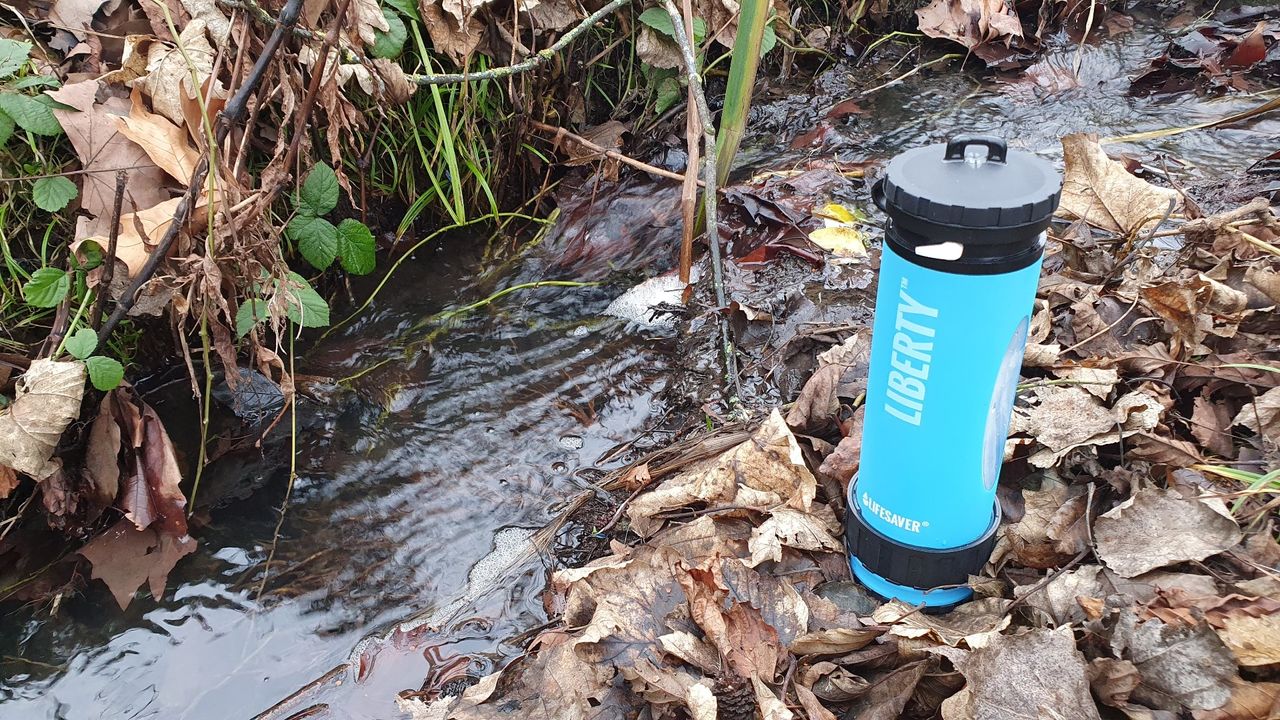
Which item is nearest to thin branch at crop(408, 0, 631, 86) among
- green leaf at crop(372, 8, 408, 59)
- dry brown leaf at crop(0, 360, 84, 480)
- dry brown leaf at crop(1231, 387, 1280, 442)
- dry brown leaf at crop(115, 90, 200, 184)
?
green leaf at crop(372, 8, 408, 59)

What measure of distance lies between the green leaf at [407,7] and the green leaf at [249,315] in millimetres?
1023

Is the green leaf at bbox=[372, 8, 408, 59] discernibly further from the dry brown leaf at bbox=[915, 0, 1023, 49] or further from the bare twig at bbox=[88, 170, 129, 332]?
the dry brown leaf at bbox=[915, 0, 1023, 49]

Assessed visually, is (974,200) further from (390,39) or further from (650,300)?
(390,39)

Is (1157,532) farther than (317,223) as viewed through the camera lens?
No

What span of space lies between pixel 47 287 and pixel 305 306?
1.90 ft

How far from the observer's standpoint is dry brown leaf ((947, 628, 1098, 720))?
1.23 m

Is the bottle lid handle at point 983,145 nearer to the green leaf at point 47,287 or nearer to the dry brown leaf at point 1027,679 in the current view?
the dry brown leaf at point 1027,679

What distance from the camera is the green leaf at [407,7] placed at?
2501 millimetres

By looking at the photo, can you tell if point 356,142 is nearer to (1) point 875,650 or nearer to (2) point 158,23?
(2) point 158,23

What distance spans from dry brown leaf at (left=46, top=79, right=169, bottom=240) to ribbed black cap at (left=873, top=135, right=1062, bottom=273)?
5.94 ft

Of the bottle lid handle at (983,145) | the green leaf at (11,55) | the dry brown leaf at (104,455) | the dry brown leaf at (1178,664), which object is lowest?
the dry brown leaf at (104,455)

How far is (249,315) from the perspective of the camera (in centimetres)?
209

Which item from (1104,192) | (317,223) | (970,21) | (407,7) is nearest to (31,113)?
(317,223)

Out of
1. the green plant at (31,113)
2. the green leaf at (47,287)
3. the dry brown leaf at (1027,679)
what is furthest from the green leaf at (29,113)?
the dry brown leaf at (1027,679)
